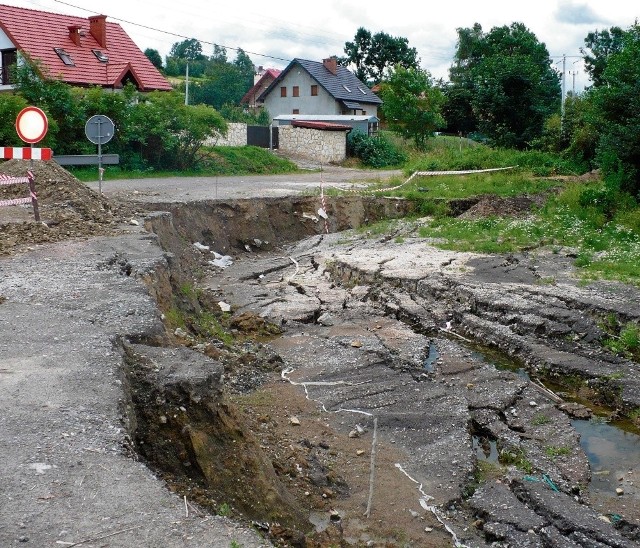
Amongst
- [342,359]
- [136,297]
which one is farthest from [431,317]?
[136,297]

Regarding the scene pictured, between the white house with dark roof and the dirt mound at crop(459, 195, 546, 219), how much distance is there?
30.9 metres

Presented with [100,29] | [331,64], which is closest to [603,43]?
[331,64]

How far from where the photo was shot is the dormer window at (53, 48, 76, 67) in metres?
33.4

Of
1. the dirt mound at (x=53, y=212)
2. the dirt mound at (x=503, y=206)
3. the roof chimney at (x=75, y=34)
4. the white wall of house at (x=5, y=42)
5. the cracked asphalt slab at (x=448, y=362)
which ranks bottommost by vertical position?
the cracked asphalt slab at (x=448, y=362)

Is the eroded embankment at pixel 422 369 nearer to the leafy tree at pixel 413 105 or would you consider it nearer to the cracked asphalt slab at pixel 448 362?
the cracked asphalt slab at pixel 448 362

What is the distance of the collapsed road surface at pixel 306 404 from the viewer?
5.05 m

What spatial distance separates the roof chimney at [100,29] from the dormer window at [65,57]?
256cm

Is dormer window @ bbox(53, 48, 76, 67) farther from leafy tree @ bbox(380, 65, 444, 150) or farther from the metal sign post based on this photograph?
the metal sign post

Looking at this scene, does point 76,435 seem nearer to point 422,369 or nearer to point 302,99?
point 422,369

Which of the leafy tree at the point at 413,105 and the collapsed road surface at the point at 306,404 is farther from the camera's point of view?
the leafy tree at the point at 413,105

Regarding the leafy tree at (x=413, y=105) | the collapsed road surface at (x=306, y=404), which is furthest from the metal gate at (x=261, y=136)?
the collapsed road surface at (x=306, y=404)

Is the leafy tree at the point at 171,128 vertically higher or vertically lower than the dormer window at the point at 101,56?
lower

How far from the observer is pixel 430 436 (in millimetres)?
8602

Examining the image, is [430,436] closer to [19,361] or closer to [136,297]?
[136,297]
